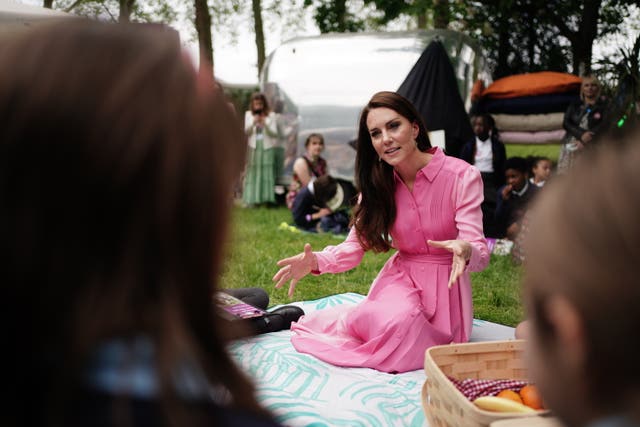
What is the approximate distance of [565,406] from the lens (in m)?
0.83

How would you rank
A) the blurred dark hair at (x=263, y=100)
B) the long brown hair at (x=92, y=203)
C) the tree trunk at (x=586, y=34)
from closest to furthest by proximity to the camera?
the long brown hair at (x=92, y=203), the blurred dark hair at (x=263, y=100), the tree trunk at (x=586, y=34)

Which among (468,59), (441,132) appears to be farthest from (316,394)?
(468,59)

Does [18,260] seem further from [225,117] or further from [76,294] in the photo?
[225,117]

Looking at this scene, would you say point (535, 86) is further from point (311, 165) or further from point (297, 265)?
point (297, 265)

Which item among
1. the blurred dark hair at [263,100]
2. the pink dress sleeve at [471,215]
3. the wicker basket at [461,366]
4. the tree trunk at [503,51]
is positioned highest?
the tree trunk at [503,51]

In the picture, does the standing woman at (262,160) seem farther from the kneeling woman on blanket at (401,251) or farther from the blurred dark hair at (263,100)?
the kneeling woman on blanket at (401,251)

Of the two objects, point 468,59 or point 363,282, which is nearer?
point 363,282

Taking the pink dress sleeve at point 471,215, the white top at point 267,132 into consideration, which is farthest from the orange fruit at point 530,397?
the white top at point 267,132

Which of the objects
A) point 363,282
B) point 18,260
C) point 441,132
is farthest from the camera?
point 441,132

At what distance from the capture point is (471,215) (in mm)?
3299

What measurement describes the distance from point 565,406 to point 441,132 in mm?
6818

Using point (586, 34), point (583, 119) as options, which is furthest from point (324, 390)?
point (586, 34)

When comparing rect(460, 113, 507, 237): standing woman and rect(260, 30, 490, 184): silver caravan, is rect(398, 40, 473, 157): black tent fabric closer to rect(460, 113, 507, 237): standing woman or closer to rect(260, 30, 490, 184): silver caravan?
rect(460, 113, 507, 237): standing woman

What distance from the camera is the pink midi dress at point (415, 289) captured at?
328 centimetres
